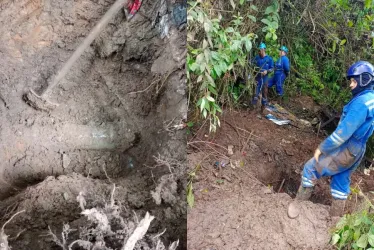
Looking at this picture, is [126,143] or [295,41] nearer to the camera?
[126,143]

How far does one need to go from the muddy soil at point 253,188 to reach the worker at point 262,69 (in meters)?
0.24

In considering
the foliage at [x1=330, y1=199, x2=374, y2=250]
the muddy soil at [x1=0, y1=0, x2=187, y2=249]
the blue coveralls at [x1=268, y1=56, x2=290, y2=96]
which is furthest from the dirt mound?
the blue coveralls at [x1=268, y1=56, x2=290, y2=96]

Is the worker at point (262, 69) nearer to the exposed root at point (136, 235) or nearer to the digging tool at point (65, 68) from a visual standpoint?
the digging tool at point (65, 68)

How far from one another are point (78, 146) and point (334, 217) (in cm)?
196

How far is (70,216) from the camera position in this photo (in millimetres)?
1871

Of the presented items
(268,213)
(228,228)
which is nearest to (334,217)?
(268,213)

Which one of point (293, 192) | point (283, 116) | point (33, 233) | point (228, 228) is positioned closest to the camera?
point (33, 233)

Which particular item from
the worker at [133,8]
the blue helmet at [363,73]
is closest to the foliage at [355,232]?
the blue helmet at [363,73]

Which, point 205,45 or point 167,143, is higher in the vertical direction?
point 205,45

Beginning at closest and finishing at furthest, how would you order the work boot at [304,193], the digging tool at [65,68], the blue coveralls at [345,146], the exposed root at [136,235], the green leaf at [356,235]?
the exposed root at [136,235], the green leaf at [356,235], the blue coveralls at [345,146], the work boot at [304,193], the digging tool at [65,68]

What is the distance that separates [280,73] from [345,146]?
185cm

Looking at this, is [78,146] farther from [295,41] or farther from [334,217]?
[295,41]

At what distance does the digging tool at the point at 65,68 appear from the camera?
2771 mm

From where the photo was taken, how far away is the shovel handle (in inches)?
114
